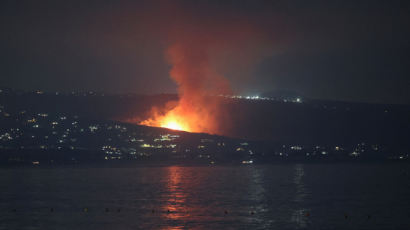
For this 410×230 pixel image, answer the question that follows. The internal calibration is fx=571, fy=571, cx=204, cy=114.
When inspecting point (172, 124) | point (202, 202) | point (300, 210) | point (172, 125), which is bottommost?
point (300, 210)

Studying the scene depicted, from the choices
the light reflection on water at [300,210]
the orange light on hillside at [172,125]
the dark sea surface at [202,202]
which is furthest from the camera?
the orange light on hillside at [172,125]

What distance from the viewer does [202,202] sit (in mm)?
51406

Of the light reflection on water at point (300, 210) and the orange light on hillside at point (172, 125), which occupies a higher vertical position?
the orange light on hillside at point (172, 125)

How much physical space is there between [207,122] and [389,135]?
181 feet

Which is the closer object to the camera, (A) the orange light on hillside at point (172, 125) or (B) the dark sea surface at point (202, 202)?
(B) the dark sea surface at point (202, 202)

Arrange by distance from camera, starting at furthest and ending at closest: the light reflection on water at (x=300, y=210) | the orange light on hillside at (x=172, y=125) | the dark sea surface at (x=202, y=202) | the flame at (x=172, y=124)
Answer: the orange light on hillside at (x=172, y=125), the flame at (x=172, y=124), the light reflection on water at (x=300, y=210), the dark sea surface at (x=202, y=202)

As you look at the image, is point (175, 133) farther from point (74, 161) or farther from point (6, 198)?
point (6, 198)

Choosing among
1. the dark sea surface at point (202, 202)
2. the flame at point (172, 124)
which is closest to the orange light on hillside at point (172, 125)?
the flame at point (172, 124)

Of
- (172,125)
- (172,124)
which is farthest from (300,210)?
(172,124)

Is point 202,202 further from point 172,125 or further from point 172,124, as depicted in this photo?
point 172,124

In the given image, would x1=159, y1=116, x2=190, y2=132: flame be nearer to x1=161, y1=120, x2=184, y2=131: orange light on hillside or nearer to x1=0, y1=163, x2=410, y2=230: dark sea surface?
x1=161, y1=120, x2=184, y2=131: orange light on hillside

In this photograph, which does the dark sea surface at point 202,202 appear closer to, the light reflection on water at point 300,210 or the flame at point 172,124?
the light reflection on water at point 300,210

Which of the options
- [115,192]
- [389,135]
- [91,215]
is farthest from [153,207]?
[389,135]

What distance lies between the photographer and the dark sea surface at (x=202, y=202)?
3994 cm
